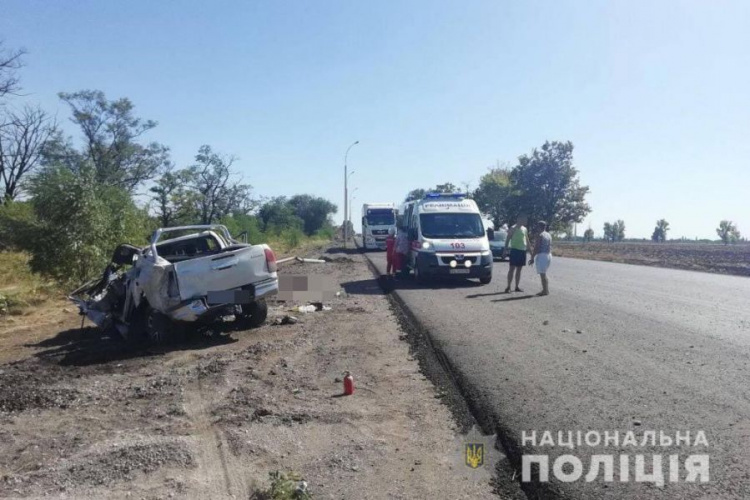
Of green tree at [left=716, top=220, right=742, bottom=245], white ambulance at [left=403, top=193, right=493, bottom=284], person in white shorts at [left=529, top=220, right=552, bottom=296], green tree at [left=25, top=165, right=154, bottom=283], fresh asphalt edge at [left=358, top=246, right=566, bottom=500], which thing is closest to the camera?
fresh asphalt edge at [left=358, top=246, right=566, bottom=500]

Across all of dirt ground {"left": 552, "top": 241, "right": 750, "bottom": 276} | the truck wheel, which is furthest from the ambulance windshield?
dirt ground {"left": 552, "top": 241, "right": 750, "bottom": 276}

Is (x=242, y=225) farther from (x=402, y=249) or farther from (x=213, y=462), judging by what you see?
(x=213, y=462)

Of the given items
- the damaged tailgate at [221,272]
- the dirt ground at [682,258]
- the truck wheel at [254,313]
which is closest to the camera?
the damaged tailgate at [221,272]

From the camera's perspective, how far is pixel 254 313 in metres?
10.4

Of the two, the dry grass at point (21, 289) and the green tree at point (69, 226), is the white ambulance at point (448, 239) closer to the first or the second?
the green tree at point (69, 226)

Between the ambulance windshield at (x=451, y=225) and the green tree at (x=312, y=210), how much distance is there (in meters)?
88.0

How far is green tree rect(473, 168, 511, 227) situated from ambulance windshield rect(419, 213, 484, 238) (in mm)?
33890

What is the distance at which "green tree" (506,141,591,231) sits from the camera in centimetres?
5012

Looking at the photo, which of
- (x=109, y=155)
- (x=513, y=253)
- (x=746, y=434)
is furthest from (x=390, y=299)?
(x=109, y=155)

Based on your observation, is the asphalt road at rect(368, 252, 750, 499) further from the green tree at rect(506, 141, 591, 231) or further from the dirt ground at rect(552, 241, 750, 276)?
the green tree at rect(506, 141, 591, 231)

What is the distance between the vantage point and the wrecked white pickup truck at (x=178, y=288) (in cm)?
879

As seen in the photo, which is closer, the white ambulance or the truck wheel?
the truck wheel

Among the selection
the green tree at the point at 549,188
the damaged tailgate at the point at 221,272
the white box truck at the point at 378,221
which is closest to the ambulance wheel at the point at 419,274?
the damaged tailgate at the point at 221,272

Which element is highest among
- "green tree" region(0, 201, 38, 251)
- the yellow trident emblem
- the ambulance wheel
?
"green tree" region(0, 201, 38, 251)
